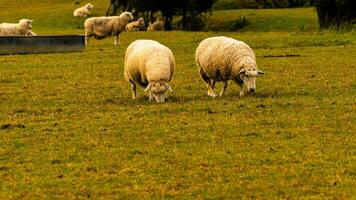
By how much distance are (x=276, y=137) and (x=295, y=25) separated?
39316 millimetres

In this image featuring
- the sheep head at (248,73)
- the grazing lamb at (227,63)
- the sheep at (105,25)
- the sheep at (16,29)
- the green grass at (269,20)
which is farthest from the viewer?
the green grass at (269,20)

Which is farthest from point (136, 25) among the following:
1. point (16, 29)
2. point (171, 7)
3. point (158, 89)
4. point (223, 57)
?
point (158, 89)

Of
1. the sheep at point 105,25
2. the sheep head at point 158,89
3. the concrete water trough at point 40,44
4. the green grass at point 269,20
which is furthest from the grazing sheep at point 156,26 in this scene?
the sheep head at point 158,89

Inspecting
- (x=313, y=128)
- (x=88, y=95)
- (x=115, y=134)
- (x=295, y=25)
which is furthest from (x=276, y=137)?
(x=295, y=25)

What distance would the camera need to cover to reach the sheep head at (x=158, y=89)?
16.6 metres

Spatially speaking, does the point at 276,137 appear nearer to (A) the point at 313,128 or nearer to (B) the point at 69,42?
(A) the point at 313,128

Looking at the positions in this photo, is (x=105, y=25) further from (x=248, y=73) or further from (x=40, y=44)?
(x=248, y=73)

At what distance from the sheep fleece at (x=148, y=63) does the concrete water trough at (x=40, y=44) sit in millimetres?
14573

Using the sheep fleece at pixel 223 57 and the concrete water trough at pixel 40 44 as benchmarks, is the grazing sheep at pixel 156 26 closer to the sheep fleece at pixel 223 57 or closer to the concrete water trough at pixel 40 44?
the concrete water trough at pixel 40 44

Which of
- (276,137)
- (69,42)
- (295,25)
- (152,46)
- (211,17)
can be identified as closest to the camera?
(276,137)

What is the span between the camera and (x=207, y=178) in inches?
388

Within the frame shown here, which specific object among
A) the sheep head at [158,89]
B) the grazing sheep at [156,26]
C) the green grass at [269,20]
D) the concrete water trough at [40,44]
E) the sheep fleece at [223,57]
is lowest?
the grazing sheep at [156,26]

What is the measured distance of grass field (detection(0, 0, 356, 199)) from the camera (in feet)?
31.2

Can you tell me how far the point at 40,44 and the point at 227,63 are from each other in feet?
54.0
